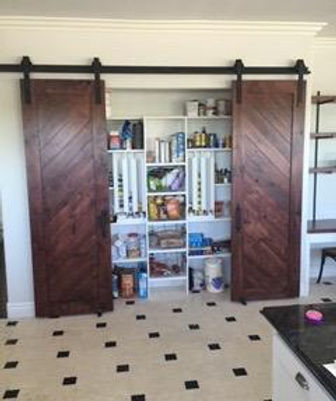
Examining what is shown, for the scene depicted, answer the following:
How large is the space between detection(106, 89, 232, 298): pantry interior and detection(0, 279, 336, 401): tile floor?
14.1 inches

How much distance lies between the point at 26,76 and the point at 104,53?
738 mm

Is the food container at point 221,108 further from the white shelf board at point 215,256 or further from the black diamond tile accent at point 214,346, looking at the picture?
the black diamond tile accent at point 214,346

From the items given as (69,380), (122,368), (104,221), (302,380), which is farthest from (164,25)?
(302,380)

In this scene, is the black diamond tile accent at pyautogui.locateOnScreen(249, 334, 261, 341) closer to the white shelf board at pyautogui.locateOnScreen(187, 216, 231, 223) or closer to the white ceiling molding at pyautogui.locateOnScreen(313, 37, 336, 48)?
the white shelf board at pyautogui.locateOnScreen(187, 216, 231, 223)

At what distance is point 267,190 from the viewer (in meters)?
4.13

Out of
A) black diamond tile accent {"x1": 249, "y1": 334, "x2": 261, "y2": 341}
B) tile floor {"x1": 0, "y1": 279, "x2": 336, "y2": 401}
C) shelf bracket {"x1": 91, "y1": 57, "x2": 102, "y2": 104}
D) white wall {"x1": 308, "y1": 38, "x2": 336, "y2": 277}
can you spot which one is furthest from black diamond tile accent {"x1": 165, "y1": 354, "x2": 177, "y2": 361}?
shelf bracket {"x1": 91, "y1": 57, "x2": 102, "y2": 104}

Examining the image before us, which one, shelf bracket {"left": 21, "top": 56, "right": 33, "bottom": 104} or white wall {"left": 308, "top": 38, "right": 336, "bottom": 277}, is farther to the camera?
white wall {"left": 308, "top": 38, "right": 336, "bottom": 277}

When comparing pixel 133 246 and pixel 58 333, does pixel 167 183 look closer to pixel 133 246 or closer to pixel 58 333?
pixel 133 246

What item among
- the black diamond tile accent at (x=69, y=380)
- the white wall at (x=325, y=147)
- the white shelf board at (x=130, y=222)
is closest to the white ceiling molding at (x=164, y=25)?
the white wall at (x=325, y=147)

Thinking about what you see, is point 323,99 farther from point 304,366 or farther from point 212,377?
point 304,366

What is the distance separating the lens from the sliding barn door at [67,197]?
3719mm

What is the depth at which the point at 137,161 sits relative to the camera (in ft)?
14.2

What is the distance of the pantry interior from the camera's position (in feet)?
13.9

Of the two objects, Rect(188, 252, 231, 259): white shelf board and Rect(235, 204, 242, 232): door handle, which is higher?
Rect(235, 204, 242, 232): door handle
